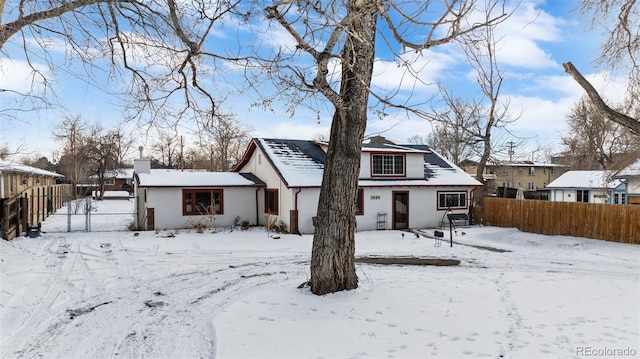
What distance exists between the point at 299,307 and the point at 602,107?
25.5 feet

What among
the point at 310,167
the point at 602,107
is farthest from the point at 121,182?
the point at 602,107

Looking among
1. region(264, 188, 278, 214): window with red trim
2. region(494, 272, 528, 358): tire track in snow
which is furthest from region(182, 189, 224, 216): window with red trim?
region(494, 272, 528, 358): tire track in snow

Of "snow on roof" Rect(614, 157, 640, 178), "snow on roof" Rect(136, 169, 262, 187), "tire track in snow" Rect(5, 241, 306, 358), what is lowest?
"tire track in snow" Rect(5, 241, 306, 358)

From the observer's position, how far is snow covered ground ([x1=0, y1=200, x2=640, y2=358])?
464cm

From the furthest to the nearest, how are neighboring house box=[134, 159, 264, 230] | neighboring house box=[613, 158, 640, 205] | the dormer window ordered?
neighboring house box=[613, 158, 640, 205] → the dormer window → neighboring house box=[134, 159, 264, 230]

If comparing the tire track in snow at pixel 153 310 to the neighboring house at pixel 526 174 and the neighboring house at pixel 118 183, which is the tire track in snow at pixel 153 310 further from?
the neighboring house at pixel 526 174

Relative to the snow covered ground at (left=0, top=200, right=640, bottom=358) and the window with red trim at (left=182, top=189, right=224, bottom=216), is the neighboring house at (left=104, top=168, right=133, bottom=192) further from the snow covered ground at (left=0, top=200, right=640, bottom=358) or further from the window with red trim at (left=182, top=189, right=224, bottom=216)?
the snow covered ground at (left=0, top=200, right=640, bottom=358)

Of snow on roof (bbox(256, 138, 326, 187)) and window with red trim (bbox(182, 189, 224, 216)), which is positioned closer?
snow on roof (bbox(256, 138, 326, 187))

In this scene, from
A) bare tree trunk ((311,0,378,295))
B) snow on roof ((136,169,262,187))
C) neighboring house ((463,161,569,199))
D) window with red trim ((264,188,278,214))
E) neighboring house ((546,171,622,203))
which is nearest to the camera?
bare tree trunk ((311,0,378,295))

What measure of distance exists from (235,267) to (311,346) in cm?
518

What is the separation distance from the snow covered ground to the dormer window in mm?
6873

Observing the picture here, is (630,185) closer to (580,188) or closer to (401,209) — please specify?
(580,188)

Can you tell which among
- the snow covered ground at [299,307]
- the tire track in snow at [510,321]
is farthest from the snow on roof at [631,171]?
the tire track in snow at [510,321]

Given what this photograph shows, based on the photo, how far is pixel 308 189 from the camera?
1539 cm
